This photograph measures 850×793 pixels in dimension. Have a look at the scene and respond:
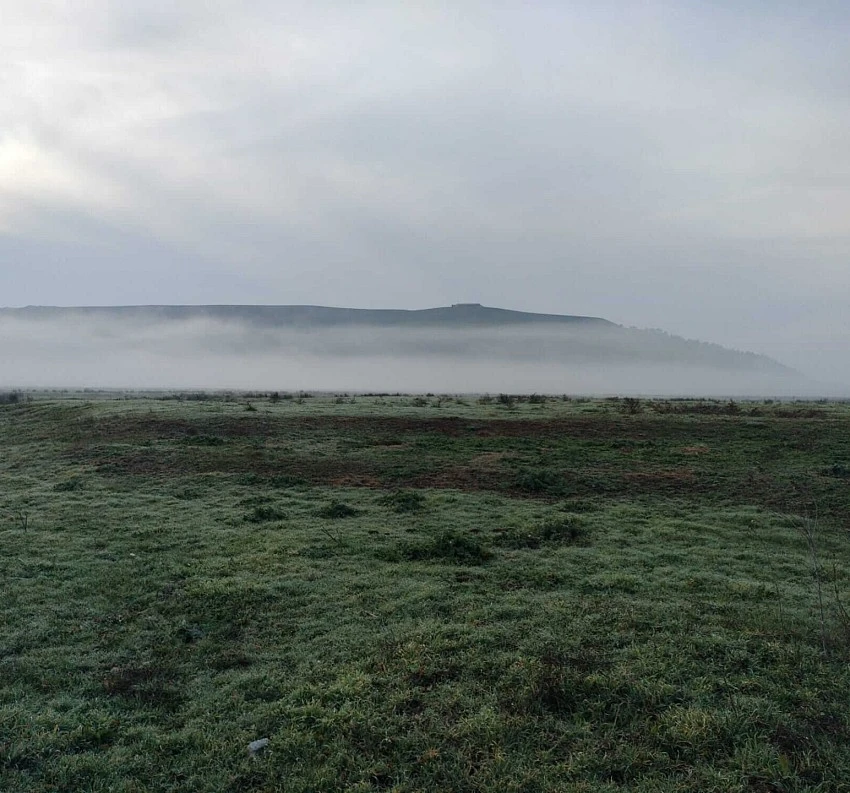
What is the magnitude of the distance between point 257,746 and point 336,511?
10.9m

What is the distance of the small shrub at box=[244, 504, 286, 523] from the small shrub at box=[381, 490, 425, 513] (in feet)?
10.8

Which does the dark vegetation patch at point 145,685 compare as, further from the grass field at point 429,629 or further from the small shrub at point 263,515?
the small shrub at point 263,515

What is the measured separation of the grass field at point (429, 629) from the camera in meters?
6.34

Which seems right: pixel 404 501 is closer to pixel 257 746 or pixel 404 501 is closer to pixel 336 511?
pixel 336 511

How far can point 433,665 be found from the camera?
8211 mm

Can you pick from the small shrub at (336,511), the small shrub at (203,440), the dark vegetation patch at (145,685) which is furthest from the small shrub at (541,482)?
the small shrub at (203,440)

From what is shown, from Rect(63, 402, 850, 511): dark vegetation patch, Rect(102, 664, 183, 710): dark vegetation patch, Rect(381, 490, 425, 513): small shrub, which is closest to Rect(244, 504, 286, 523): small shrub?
Rect(381, 490, 425, 513): small shrub

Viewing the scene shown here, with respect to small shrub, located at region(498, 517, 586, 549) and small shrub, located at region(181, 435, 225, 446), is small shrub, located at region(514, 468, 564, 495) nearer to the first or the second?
small shrub, located at region(498, 517, 586, 549)

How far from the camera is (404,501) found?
18547 mm

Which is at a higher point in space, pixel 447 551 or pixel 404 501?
pixel 404 501

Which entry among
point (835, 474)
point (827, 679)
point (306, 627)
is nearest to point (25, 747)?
point (306, 627)

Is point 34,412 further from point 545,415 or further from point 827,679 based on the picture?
point 827,679

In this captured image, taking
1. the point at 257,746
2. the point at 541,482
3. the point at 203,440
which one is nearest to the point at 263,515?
the point at 541,482

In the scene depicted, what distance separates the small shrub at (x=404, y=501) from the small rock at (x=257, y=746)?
11.1 m
